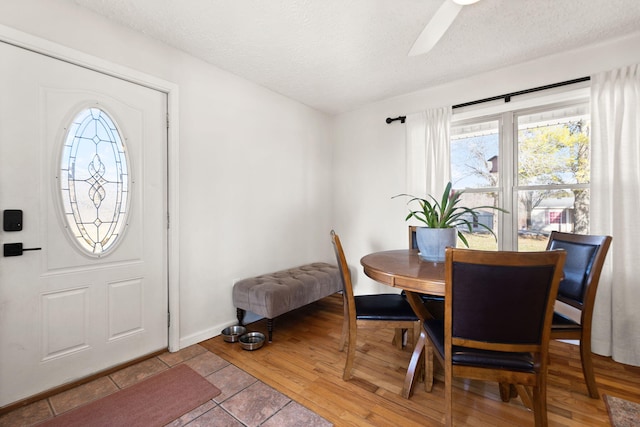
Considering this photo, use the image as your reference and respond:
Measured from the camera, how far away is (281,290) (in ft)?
8.36

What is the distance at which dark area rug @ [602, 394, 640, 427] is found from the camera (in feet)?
5.05

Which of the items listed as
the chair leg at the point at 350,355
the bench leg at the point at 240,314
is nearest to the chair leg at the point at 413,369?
the chair leg at the point at 350,355

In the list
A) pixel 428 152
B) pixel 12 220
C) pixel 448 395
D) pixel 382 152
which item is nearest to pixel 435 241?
pixel 448 395

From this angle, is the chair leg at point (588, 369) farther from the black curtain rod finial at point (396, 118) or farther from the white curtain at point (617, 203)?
the black curtain rod finial at point (396, 118)

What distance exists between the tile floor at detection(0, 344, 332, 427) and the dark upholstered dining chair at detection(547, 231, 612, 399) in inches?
62.8

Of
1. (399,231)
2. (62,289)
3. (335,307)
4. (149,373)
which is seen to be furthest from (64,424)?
(399,231)

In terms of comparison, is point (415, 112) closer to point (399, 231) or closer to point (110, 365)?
point (399, 231)

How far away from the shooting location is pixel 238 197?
2.86m

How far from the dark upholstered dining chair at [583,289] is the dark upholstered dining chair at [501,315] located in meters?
0.68

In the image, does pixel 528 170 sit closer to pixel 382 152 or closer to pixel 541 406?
pixel 382 152

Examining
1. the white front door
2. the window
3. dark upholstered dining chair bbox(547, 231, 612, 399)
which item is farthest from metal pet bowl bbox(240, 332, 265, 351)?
the window

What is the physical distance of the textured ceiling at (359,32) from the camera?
A: 1.89m

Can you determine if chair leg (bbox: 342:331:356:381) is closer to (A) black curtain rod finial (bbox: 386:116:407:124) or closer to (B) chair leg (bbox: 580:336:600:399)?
(B) chair leg (bbox: 580:336:600:399)

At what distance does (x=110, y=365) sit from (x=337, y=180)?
3093 millimetres
